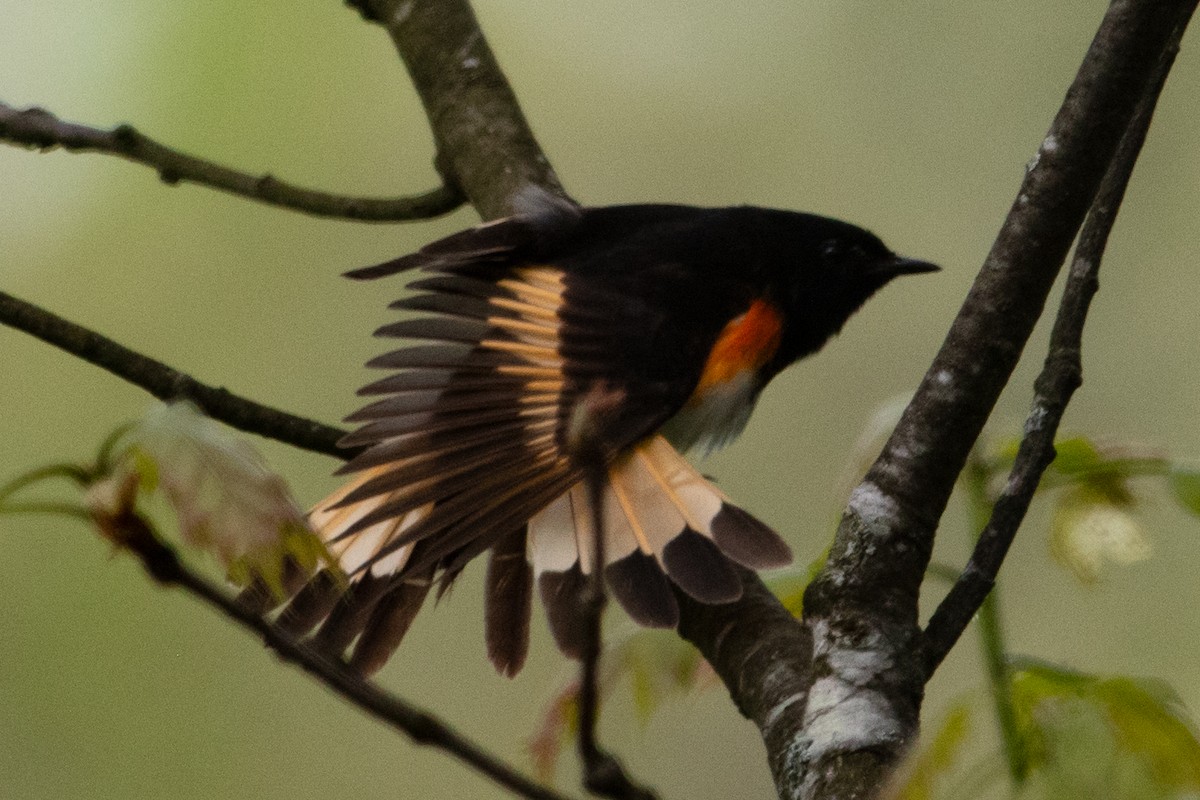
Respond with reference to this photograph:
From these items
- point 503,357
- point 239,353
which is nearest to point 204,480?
point 503,357

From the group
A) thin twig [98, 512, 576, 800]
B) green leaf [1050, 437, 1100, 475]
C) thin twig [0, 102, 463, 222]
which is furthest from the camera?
thin twig [0, 102, 463, 222]

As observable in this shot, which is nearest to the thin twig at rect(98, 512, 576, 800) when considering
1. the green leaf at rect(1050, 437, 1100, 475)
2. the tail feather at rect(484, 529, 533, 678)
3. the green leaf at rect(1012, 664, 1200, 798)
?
the green leaf at rect(1012, 664, 1200, 798)

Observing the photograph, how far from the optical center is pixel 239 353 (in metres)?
5.32

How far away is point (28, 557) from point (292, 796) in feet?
4.31

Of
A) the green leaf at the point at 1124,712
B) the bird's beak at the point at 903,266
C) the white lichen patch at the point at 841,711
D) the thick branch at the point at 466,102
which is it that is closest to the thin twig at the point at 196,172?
the thick branch at the point at 466,102

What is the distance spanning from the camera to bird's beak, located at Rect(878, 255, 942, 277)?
98.0 inches

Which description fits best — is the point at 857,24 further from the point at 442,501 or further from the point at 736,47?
the point at 442,501

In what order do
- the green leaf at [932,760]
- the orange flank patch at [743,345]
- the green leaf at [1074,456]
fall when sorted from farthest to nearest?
1. the orange flank patch at [743,345]
2. the green leaf at [1074,456]
3. the green leaf at [932,760]

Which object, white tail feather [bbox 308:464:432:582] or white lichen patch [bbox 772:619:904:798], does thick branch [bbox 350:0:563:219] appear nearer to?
white tail feather [bbox 308:464:432:582]

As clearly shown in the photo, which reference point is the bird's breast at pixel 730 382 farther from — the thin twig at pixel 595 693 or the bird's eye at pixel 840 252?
the thin twig at pixel 595 693

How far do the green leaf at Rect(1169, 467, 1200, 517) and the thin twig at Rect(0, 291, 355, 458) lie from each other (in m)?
0.99

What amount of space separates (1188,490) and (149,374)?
3.75 feet

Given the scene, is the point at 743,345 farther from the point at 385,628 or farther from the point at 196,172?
the point at 196,172

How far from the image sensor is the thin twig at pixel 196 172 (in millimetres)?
2023
